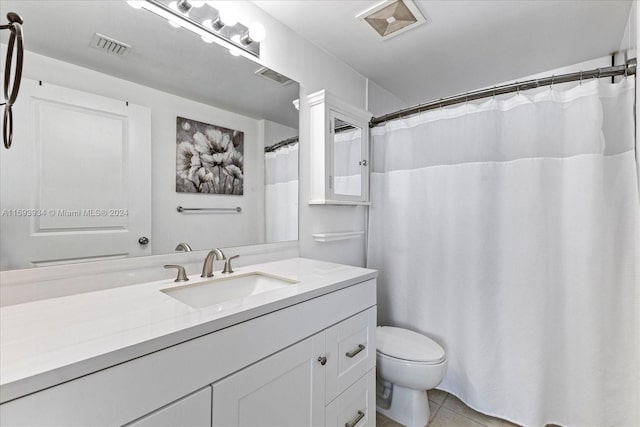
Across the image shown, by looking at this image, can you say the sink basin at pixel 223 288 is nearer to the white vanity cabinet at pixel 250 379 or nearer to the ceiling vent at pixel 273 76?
the white vanity cabinet at pixel 250 379

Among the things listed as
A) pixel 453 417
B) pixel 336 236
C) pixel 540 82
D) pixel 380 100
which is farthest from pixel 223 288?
pixel 380 100

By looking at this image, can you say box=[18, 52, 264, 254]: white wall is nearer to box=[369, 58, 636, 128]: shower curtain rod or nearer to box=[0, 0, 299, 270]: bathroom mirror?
box=[0, 0, 299, 270]: bathroom mirror

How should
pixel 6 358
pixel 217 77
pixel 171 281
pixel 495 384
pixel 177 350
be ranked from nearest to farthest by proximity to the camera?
pixel 6 358 → pixel 177 350 → pixel 171 281 → pixel 217 77 → pixel 495 384

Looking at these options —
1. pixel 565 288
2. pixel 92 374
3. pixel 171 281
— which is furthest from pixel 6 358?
pixel 565 288

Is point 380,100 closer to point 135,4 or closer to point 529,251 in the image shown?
point 529,251

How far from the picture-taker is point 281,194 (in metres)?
1.62

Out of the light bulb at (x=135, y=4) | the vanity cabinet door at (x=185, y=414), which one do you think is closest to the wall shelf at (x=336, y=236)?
the vanity cabinet door at (x=185, y=414)

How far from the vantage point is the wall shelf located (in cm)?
179

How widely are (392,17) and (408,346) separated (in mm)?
1785

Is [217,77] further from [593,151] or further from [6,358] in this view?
[593,151]

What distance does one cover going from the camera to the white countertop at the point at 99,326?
20.6 inches

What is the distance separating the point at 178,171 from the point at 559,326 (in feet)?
6.34

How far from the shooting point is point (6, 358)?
0.54 metres

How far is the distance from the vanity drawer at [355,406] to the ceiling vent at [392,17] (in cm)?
177
